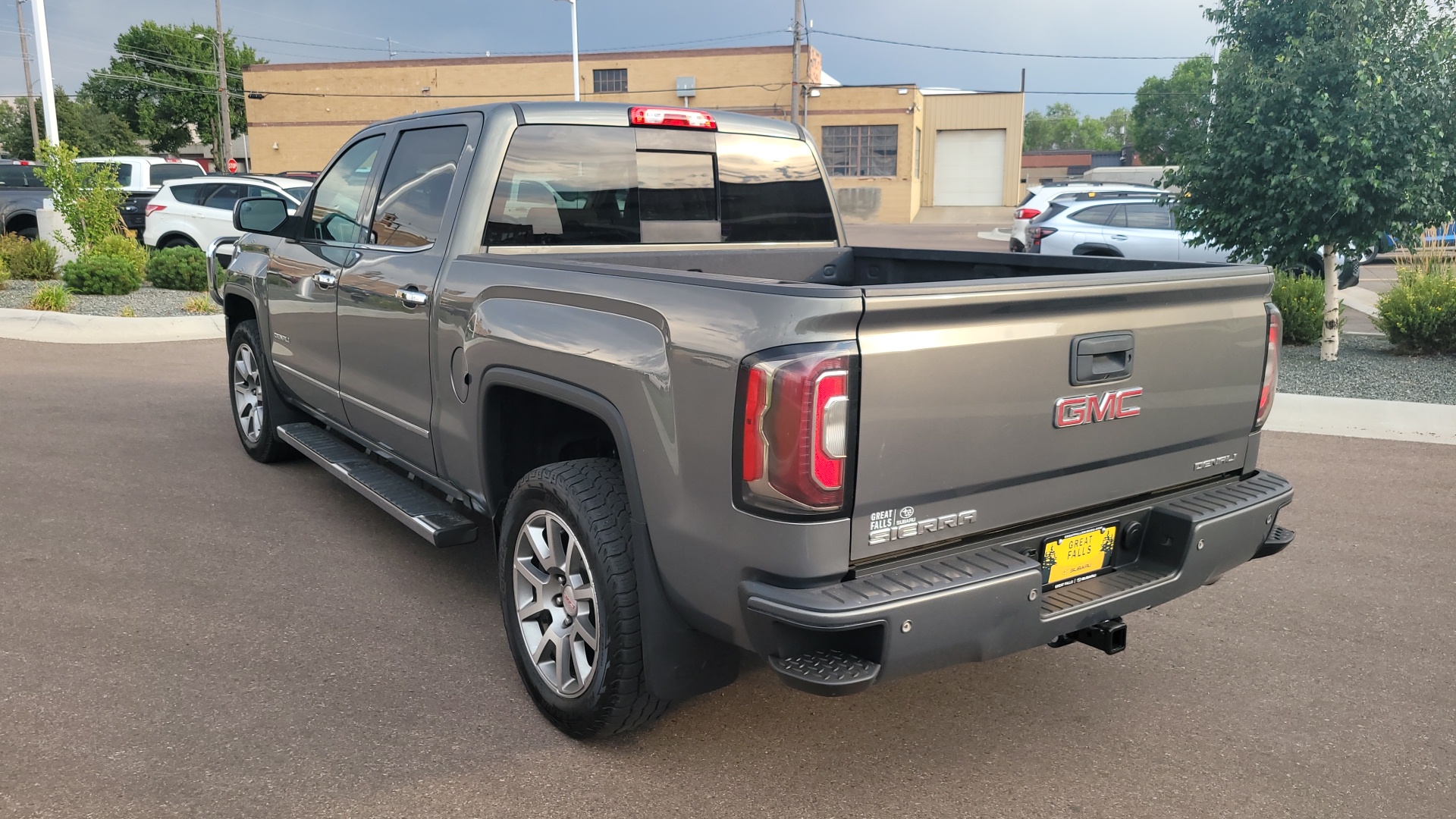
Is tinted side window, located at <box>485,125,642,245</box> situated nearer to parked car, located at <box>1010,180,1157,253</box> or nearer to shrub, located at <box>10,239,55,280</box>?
parked car, located at <box>1010,180,1157,253</box>

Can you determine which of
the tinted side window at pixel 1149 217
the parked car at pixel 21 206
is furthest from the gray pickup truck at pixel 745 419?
the parked car at pixel 21 206


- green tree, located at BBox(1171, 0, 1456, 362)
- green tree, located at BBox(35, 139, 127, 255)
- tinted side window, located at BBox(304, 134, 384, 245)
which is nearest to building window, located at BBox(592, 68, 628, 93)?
green tree, located at BBox(35, 139, 127, 255)

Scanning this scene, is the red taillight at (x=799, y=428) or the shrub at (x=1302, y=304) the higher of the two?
the red taillight at (x=799, y=428)

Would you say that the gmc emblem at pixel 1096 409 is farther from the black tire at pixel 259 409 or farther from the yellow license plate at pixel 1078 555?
the black tire at pixel 259 409

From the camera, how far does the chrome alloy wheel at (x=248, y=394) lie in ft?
20.4

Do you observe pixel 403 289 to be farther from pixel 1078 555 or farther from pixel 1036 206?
pixel 1036 206

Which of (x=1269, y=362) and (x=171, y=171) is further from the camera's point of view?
(x=171, y=171)

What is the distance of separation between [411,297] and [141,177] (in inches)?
732

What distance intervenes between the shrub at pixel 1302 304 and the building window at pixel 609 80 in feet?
138

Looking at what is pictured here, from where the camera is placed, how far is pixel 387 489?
4516 mm

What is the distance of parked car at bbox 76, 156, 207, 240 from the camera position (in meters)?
18.7

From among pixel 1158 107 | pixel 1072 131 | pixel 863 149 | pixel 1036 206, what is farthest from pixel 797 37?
pixel 1072 131

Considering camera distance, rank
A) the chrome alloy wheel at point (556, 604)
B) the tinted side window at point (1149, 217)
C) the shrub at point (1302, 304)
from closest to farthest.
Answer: the chrome alloy wheel at point (556, 604), the shrub at point (1302, 304), the tinted side window at point (1149, 217)

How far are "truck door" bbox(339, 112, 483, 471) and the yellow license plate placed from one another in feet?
7.71
